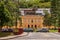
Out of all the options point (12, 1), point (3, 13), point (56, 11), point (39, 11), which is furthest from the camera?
point (39, 11)

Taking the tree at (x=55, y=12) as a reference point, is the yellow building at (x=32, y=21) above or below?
below

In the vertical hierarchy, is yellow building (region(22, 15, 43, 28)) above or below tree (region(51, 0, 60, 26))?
Result: below

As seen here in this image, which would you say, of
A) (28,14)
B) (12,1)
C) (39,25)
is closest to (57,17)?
(39,25)

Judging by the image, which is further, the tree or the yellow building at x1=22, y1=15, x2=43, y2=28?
the yellow building at x1=22, y1=15, x2=43, y2=28

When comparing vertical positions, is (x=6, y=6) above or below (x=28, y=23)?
above

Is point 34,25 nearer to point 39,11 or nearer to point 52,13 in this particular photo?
point 52,13

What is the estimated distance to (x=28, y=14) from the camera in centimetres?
11019

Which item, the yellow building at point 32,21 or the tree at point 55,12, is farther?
the yellow building at point 32,21

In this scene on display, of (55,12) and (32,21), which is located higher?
(55,12)

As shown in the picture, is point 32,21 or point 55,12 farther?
point 32,21

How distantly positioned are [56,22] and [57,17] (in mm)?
3243

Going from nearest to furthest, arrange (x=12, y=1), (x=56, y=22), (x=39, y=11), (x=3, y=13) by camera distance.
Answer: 1. (x=3, y=13)
2. (x=12, y=1)
3. (x=56, y=22)
4. (x=39, y=11)

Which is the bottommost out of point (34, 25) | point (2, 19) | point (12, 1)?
point (34, 25)

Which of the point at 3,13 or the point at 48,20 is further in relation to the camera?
the point at 48,20
